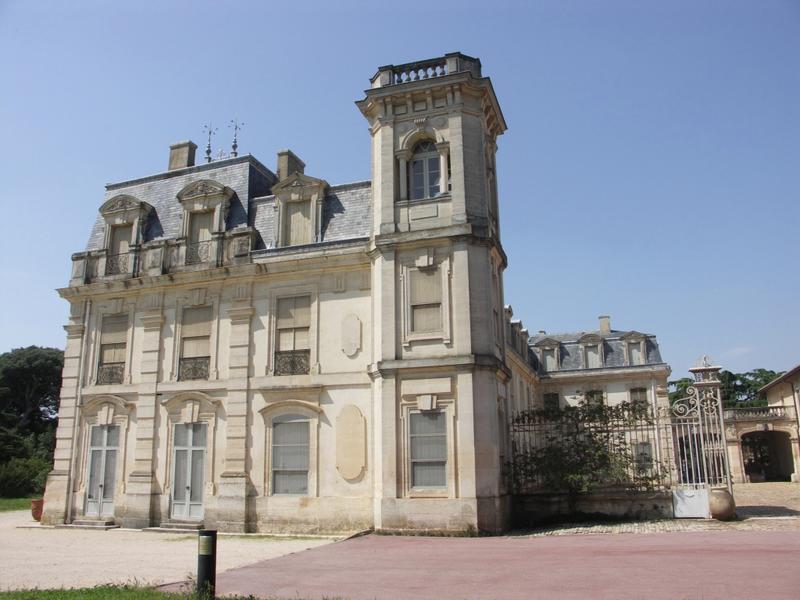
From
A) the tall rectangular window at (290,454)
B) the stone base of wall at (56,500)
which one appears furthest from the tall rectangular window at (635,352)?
the stone base of wall at (56,500)

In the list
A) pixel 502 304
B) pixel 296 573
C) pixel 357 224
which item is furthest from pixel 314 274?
pixel 296 573

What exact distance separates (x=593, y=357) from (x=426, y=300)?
90.7 ft

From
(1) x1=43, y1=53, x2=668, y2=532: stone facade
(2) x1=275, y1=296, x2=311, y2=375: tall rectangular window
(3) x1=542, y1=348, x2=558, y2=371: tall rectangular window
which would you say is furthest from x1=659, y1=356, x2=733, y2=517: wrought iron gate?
(3) x1=542, y1=348, x2=558, y2=371: tall rectangular window

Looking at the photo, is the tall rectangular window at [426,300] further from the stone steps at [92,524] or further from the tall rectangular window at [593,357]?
the tall rectangular window at [593,357]

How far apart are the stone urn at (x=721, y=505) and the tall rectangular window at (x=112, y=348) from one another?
16.3 metres

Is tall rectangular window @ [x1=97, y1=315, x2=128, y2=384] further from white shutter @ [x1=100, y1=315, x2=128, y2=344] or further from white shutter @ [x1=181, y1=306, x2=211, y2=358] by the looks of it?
white shutter @ [x1=181, y1=306, x2=211, y2=358]

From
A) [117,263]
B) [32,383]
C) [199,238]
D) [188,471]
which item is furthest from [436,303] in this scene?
[32,383]

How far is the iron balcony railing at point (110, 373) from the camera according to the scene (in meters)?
20.5

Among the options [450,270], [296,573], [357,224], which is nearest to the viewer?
[296,573]

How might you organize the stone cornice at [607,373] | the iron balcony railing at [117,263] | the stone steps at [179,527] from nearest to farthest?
the stone steps at [179,527]
the iron balcony railing at [117,263]
the stone cornice at [607,373]

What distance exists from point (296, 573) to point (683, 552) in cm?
622

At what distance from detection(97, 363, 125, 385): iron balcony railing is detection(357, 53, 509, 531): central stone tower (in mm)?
8298

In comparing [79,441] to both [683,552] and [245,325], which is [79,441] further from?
[683,552]

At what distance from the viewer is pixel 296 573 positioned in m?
10.3
